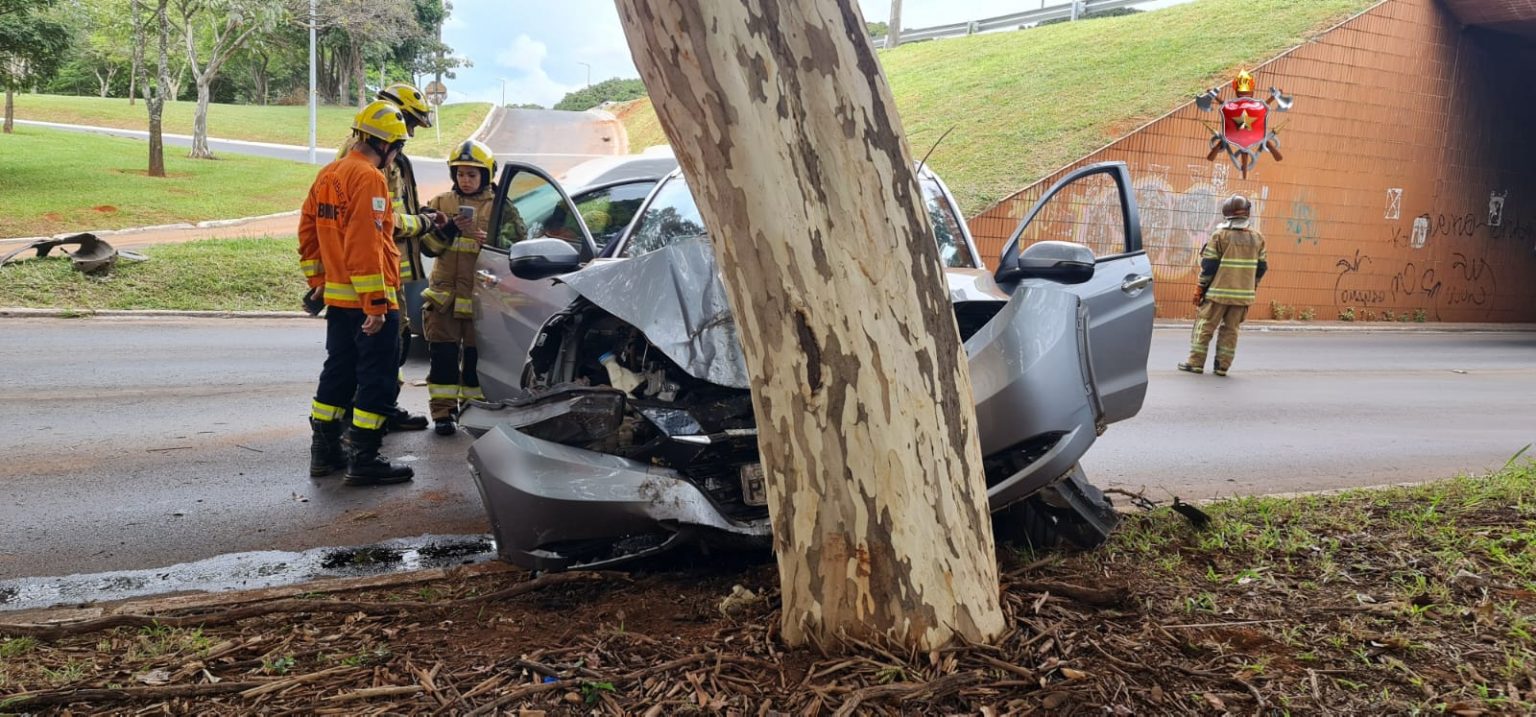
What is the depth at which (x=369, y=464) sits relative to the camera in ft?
16.8

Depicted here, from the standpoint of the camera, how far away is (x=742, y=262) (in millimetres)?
2338

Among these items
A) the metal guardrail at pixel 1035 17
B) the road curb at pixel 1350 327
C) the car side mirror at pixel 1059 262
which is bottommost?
the road curb at pixel 1350 327

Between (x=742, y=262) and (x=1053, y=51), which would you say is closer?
(x=742, y=262)

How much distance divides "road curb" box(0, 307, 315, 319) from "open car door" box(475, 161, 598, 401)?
21.1 ft

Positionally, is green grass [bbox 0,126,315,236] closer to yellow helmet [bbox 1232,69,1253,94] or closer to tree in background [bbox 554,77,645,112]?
yellow helmet [bbox 1232,69,1253,94]

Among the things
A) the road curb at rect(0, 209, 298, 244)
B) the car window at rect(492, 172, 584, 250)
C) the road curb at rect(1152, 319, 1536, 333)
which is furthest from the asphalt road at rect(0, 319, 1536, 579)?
the road curb at rect(0, 209, 298, 244)

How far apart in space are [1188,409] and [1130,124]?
10.9 m

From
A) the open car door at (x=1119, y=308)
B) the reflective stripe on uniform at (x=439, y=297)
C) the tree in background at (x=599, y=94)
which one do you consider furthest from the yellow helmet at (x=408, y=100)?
the tree in background at (x=599, y=94)

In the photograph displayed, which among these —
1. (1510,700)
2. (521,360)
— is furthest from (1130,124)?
(1510,700)

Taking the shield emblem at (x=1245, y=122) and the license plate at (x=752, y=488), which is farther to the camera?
the shield emblem at (x=1245, y=122)

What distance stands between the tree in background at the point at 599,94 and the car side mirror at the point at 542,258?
6383cm

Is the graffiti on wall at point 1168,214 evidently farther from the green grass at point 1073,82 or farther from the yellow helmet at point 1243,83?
the yellow helmet at point 1243,83

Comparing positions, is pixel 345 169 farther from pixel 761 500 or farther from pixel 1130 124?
pixel 1130 124

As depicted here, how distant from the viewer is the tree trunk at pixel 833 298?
7.36ft
